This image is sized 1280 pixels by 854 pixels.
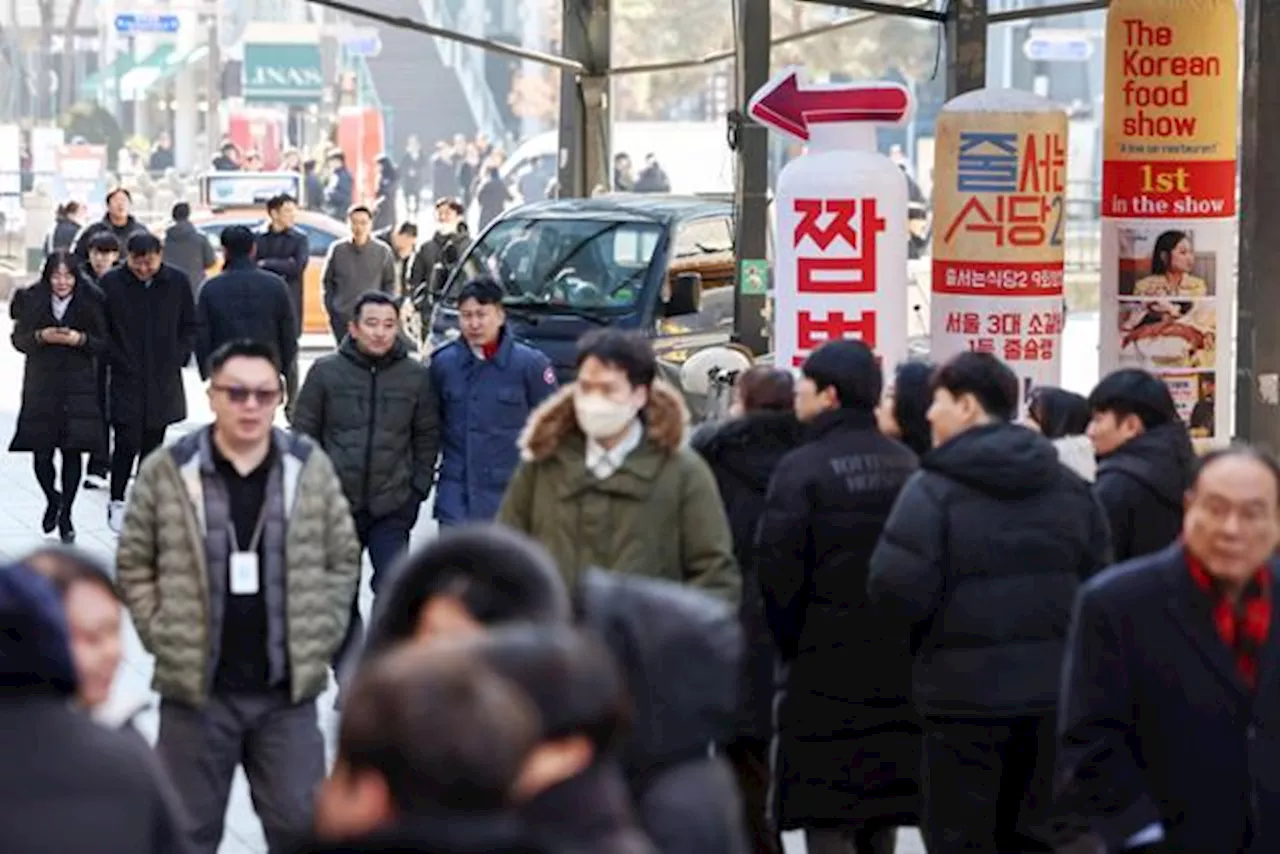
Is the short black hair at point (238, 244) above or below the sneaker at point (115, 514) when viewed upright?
above

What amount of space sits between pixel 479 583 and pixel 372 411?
682cm

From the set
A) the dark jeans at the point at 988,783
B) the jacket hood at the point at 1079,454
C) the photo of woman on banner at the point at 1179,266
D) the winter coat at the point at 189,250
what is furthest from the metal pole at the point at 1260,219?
the winter coat at the point at 189,250

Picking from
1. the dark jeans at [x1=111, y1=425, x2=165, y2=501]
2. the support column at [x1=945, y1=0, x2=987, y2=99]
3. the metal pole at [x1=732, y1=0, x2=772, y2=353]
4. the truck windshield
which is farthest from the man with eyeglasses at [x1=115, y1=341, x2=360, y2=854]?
the truck windshield

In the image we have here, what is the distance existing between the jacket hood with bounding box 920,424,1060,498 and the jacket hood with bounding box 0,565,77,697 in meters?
3.34

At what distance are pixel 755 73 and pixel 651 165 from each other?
29.9m

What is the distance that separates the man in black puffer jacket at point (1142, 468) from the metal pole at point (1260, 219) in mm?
6219

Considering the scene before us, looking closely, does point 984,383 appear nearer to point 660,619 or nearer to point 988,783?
point 988,783

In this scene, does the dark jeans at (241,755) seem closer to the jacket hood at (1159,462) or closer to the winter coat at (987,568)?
the winter coat at (987,568)

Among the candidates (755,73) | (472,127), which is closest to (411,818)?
(755,73)

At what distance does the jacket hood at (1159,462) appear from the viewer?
8633mm

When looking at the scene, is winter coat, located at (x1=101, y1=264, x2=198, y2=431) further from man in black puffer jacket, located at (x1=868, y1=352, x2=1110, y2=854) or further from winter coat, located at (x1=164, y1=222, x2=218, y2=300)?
winter coat, located at (x1=164, y1=222, x2=218, y2=300)

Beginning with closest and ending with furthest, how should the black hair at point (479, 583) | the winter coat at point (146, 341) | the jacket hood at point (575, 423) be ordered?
the black hair at point (479, 583), the jacket hood at point (575, 423), the winter coat at point (146, 341)

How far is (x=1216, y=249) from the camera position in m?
14.0

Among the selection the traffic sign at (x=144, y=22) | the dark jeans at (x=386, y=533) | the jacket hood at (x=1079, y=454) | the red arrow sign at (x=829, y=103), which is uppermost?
the traffic sign at (x=144, y=22)
